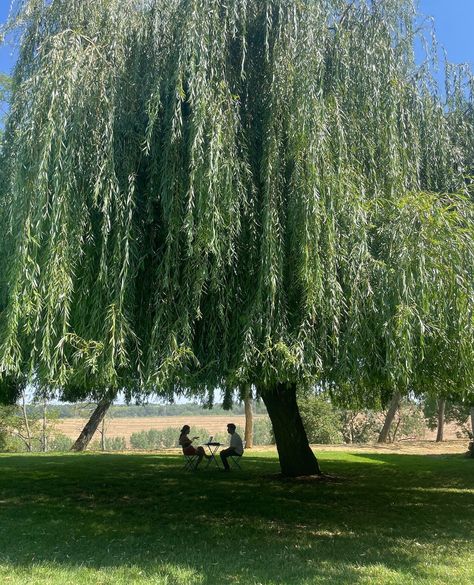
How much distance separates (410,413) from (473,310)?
36285 millimetres

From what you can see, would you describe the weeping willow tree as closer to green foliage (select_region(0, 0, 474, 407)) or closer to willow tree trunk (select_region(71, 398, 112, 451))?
green foliage (select_region(0, 0, 474, 407))

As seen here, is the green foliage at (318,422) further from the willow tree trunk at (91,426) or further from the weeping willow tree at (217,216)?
the weeping willow tree at (217,216)

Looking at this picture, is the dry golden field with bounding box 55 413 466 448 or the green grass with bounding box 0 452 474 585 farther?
the dry golden field with bounding box 55 413 466 448

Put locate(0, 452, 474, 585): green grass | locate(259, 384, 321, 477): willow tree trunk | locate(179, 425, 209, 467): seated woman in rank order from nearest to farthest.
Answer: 1. locate(0, 452, 474, 585): green grass
2. locate(259, 384, 321, 477): willow tree trunk
3. locate(179, 425, 209, 467): seated woman

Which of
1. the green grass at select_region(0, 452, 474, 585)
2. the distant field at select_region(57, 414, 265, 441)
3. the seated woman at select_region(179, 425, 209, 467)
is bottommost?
the distant field at select_region(57, 414, 265, 441)

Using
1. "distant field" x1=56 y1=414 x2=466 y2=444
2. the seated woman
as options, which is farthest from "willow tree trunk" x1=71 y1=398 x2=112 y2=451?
"distant field" x1=56 y1=414 x2=466 y2=444

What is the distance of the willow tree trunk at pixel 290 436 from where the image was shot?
34.4 feet

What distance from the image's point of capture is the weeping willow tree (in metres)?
5.49

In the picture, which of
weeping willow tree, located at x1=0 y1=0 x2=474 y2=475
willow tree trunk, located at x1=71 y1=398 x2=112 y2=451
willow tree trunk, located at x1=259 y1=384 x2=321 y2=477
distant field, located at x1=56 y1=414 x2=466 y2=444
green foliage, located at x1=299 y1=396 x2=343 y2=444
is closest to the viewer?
weeping willow tree, located at x1=0 y1=0 x2=474 y2=475

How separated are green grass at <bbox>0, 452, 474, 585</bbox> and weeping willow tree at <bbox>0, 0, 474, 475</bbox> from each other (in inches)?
68.1

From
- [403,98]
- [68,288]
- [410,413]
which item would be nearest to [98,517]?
[68,288]

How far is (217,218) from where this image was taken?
5.50 metres

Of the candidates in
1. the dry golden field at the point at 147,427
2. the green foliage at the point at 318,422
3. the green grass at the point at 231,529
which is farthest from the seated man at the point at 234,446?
the dry golden field at the point at 147,427

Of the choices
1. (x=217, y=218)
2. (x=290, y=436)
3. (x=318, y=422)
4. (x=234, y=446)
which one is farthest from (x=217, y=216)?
(x=318, y=422)
